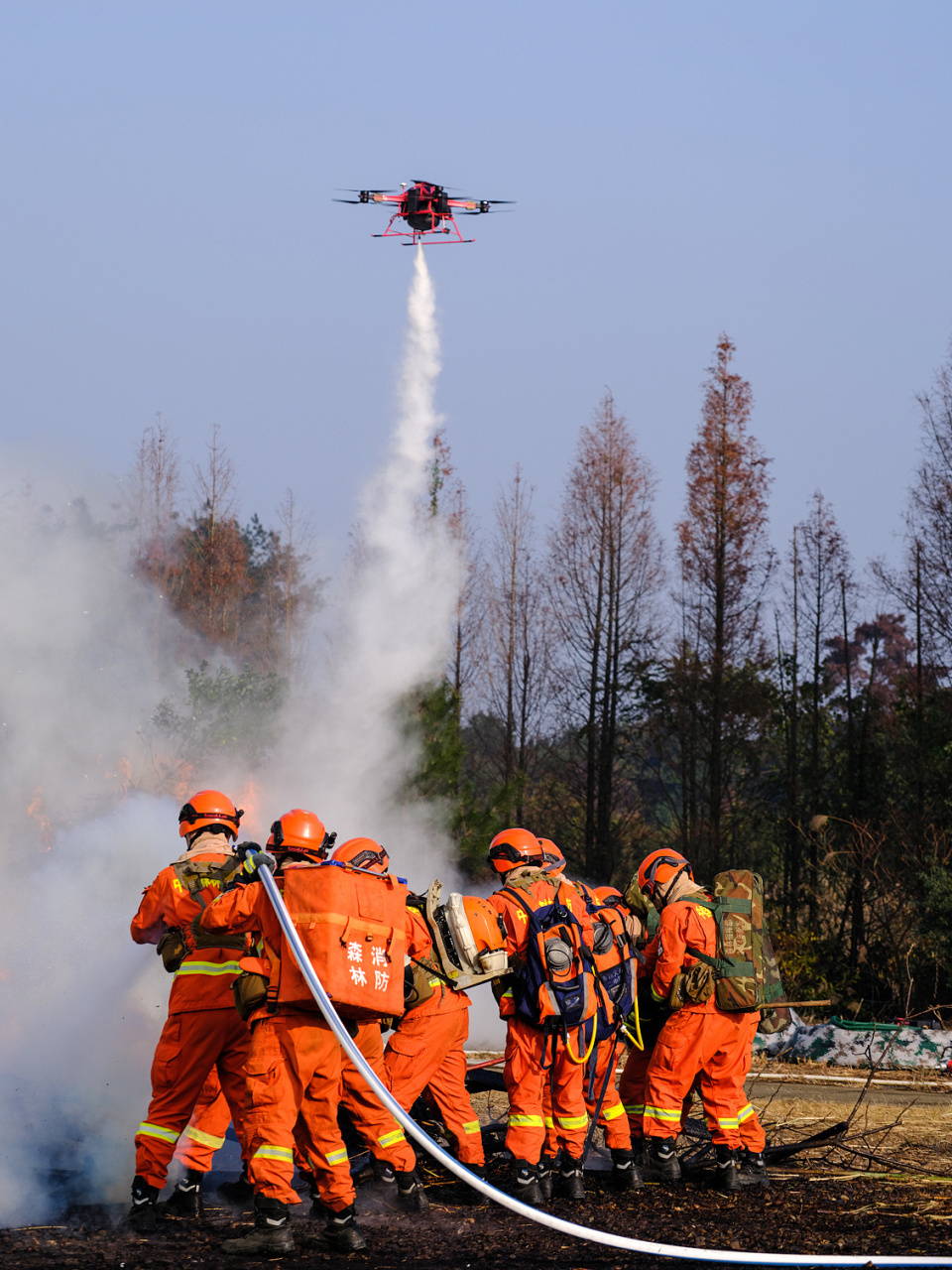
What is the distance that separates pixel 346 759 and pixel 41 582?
4.90 metres

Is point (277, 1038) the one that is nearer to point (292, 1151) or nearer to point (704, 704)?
point (292, 1151)

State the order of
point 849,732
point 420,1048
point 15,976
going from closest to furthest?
point 420,1048 < point 15,976 < point 849,732

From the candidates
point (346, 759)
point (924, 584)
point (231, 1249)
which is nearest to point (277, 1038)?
point (231, 1249)

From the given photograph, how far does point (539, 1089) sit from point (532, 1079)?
8cm

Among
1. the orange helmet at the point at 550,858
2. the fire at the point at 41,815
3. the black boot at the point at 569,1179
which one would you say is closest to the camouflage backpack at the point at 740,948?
the orange helmet at the point at 550,858

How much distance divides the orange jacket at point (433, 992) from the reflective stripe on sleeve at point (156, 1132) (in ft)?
4.71

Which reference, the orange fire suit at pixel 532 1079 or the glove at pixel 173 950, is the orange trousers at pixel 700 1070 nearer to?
the orange fire suit at pixel 532 1079

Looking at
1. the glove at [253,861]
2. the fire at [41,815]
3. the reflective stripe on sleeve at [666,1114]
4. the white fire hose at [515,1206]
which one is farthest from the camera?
the fire at [41,815]

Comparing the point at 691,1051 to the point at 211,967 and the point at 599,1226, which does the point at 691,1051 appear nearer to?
the point at 599,1226

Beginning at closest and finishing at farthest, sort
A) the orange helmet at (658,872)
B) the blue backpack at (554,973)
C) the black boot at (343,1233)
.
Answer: the black boot at (343,1233), the blue backpack at (554,973), the orange helmet at (658,872)

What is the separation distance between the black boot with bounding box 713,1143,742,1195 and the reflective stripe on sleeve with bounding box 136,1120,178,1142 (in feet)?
10.2

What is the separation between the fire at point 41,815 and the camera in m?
13.3

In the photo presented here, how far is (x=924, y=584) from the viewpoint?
85.6 ft

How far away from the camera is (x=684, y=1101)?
7.83 metres
